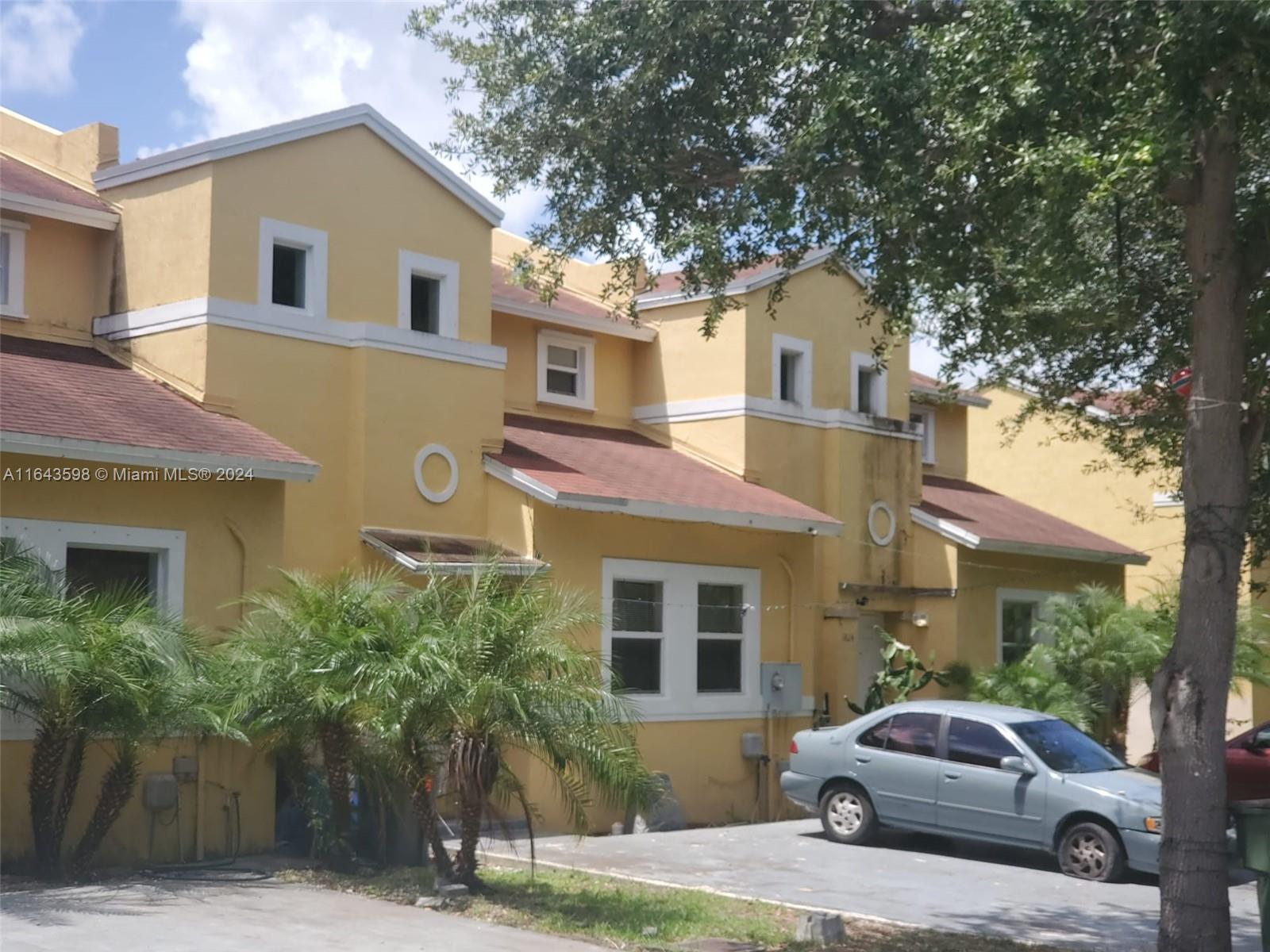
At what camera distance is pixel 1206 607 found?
9469 mm

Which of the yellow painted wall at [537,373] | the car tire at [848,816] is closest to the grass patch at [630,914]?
the car tire at [848,816]

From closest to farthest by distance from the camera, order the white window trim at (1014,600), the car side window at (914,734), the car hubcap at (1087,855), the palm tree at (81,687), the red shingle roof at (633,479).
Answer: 1. the palm tree at (81,687)
2. the car hubcap at (1087,855)
3. the car side window at (914,734)
4. the red shingle roof at (633,479)
5. the white window trim at (1014,600)

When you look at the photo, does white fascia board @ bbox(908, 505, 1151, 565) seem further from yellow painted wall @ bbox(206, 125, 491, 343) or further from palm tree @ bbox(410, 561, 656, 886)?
palm tree @ bbox(410, 561, 656, 886)

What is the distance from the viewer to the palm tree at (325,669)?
11711 mm

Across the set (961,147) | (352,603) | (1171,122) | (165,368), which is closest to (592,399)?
(165,368)

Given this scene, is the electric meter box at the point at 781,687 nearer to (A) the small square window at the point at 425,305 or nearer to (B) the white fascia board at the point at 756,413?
(B) the white fascia board at the point at 756,413

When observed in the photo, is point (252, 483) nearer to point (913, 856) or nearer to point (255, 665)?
point (255, 665)

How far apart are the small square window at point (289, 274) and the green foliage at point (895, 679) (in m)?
9.15

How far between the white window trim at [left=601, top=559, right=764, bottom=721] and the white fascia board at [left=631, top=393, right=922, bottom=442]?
7.61 ft

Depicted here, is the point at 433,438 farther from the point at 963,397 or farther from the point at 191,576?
the point at 963,397

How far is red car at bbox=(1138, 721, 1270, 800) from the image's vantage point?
18.0m

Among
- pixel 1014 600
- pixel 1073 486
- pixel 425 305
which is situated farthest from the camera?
pixel 1073 486

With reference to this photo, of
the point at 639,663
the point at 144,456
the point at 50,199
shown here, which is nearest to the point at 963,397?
the point at 639,663

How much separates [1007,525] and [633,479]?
872 centimetres
